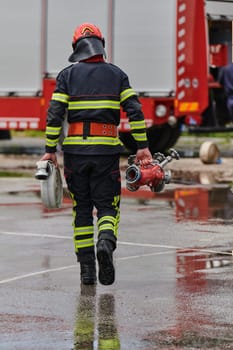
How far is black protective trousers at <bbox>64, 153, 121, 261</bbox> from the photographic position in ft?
26.6

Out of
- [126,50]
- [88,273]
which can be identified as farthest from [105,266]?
[126,50]

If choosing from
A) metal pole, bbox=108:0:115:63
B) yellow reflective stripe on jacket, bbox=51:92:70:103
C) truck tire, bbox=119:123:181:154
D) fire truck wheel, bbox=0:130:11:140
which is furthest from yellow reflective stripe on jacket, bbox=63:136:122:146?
fire truck wheel, bbox=0:130:11:140

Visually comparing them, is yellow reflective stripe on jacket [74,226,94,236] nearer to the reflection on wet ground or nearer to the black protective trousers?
the black protective trousers

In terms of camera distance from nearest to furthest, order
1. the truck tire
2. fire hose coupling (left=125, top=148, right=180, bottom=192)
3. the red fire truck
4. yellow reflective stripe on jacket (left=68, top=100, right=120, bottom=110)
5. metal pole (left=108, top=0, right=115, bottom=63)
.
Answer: yellow reflective stripe on jacket (left=68, top=100, right=120, bottom=110)
fire hose coupling (left=125, top=148, right=180, bottom=192)
the red fire truck
metal pole (left=108, top=0, right=115, bottom=63)
the truck tire

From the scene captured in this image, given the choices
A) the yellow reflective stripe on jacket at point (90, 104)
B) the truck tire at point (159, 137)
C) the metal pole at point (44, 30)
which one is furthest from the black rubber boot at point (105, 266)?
the truck tire at point (159, 137)

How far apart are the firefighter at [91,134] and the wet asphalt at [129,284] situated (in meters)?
0.44

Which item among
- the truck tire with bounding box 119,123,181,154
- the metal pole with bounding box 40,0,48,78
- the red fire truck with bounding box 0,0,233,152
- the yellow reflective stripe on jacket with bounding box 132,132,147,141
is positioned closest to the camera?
the yellow reflective stripe on jacket with bounding box 132,132,147,141

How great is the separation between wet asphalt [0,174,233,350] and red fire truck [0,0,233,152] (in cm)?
555

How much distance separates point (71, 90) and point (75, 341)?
234cm

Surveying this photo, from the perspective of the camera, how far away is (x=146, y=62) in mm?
18500

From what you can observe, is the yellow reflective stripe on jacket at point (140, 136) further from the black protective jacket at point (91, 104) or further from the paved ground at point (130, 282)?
the paved ground at point (130, 282)

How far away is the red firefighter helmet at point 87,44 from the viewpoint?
822 centimetres

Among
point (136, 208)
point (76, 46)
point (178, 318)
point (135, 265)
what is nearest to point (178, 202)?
point (136, 208)

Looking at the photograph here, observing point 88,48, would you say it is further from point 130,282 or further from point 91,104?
point 130,282
